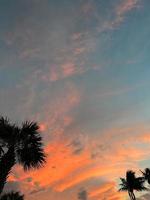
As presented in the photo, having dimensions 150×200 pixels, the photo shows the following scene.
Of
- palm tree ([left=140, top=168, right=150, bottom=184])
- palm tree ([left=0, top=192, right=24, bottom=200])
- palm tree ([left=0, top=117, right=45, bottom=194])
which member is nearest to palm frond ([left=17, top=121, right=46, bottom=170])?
palm tree ([left=0, top=117, right=45, bottom=194])

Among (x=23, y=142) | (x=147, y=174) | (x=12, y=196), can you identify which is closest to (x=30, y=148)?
(x=23, y=142)

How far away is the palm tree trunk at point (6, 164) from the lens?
18652 millimetres

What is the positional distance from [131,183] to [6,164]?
178ft

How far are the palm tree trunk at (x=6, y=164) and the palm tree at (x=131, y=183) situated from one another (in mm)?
52326

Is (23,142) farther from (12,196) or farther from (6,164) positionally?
(12,196)

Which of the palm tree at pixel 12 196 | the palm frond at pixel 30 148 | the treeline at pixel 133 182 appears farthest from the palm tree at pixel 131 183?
the palm frond at pixel 30 148

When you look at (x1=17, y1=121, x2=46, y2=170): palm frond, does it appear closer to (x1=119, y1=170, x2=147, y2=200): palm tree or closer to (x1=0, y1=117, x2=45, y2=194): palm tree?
(x1=0, y1=117, x2=45, y2=194): palm tree

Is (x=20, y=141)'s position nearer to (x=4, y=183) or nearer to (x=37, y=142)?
(x=37, y=142)

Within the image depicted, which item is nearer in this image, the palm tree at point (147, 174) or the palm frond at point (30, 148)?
the palm frond at point (30, 148)

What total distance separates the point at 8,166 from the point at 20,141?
11.3 ft

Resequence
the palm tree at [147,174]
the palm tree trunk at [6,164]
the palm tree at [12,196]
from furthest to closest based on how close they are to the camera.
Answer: the palm tree at [147,174] < the palm tree at [12,196] < the palm tree trunk at [6,164]

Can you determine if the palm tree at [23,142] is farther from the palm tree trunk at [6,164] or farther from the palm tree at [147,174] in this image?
the palm tree at [147,174]

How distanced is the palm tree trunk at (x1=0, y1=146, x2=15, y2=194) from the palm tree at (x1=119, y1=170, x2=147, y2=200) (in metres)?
52.3

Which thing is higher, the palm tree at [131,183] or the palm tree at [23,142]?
the palm tree at [131,183]
